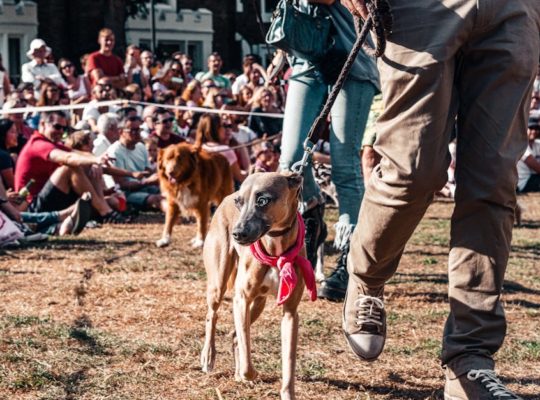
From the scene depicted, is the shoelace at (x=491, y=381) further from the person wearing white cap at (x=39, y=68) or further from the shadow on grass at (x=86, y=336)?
the person wearing white cap at (x=39, y=68)

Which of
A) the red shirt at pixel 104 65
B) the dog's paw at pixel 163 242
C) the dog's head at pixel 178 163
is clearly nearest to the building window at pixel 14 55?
the red shirt at pixel 104 65

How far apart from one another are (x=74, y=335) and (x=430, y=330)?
1876 millimetres

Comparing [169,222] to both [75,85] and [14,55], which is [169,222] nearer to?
[75,85]

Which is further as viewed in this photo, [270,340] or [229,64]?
[229,64]

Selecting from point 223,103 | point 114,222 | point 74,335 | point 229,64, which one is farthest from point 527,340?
point 229,64

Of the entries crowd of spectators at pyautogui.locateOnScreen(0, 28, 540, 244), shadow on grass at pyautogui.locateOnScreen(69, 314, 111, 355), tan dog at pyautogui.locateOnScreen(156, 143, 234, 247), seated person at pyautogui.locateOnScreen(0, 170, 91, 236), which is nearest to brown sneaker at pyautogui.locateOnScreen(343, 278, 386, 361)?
shadow on grass at pyautogui.locateOnScreen(69, 314, 111, 355)

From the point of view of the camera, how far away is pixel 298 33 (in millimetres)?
5723

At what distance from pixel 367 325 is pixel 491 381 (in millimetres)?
603

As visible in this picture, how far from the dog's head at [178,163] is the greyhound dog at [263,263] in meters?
5.02

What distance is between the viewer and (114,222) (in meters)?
11.4

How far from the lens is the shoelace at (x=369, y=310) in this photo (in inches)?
155

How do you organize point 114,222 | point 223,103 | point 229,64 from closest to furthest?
point 114,222
point 223,103
point 229,64

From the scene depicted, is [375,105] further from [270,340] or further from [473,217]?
[473,217]

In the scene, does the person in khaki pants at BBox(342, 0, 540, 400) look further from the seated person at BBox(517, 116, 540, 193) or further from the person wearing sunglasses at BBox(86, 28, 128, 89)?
the person wearing sunglasses at BBox(86, 28, 128, 89)
